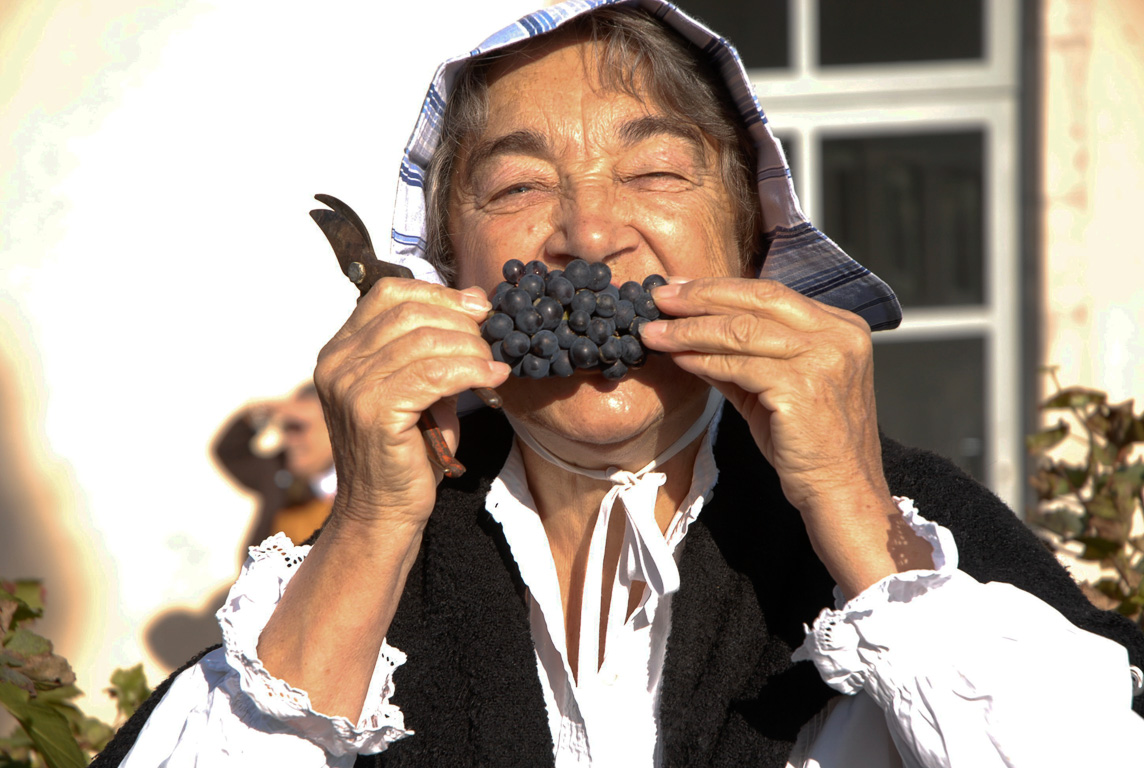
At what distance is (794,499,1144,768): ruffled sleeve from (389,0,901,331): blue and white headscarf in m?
0.71

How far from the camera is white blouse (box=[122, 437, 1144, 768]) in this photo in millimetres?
1392

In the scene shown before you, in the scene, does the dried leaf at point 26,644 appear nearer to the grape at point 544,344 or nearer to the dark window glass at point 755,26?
the grape at point 544,344

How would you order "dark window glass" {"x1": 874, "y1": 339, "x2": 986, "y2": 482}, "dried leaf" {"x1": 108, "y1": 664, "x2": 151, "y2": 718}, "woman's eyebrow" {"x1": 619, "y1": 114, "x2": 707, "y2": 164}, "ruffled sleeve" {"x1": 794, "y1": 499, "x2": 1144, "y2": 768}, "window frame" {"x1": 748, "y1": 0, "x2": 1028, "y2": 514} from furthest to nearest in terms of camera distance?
"dark window glass" {"x1": 874, "y1": 339, "x2": 986, "y2": 482}, "window frame" {"x1": 748, "y1": 0, "x2": 1028, "y2": 514}, "dried leaf" {"x1": 108, "y1": 664, "x2": 151, "y2": 718}, "woman's eyebrow" {"x1": 619, "y1": 114, "x2": 707, "y2": 164}, "ruffled sleeve" {"x1": 794, "y1": 499, "x2": 1144, "y2": 768}

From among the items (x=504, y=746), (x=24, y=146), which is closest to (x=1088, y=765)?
(x=504, y=746)

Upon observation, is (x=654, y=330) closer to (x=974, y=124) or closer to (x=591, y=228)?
(x=591, y=228)

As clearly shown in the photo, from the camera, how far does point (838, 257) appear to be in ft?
6.60

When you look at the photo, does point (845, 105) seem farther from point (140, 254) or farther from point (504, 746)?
point (504, 746)

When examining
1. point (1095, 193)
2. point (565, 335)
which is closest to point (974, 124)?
point (1095, 193)

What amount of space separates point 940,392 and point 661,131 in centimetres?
301

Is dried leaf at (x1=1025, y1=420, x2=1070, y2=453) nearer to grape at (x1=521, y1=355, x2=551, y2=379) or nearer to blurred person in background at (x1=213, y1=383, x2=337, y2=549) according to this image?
grape at (x1=521, y1=355, x2=551, y2=379)

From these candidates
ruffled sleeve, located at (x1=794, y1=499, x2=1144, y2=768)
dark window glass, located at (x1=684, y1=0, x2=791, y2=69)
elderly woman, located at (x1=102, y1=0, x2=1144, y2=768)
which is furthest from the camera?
dark window glass, located at (x1=684, y1=0, x2=791, y2=69)

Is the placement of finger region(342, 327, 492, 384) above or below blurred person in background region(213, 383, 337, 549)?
above

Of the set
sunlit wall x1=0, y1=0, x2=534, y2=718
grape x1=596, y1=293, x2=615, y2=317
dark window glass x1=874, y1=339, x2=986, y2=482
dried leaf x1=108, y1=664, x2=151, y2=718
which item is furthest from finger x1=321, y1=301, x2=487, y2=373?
dark window glass x1=874, y1=339, x2=986, y2=482

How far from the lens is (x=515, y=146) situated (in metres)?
1.89
